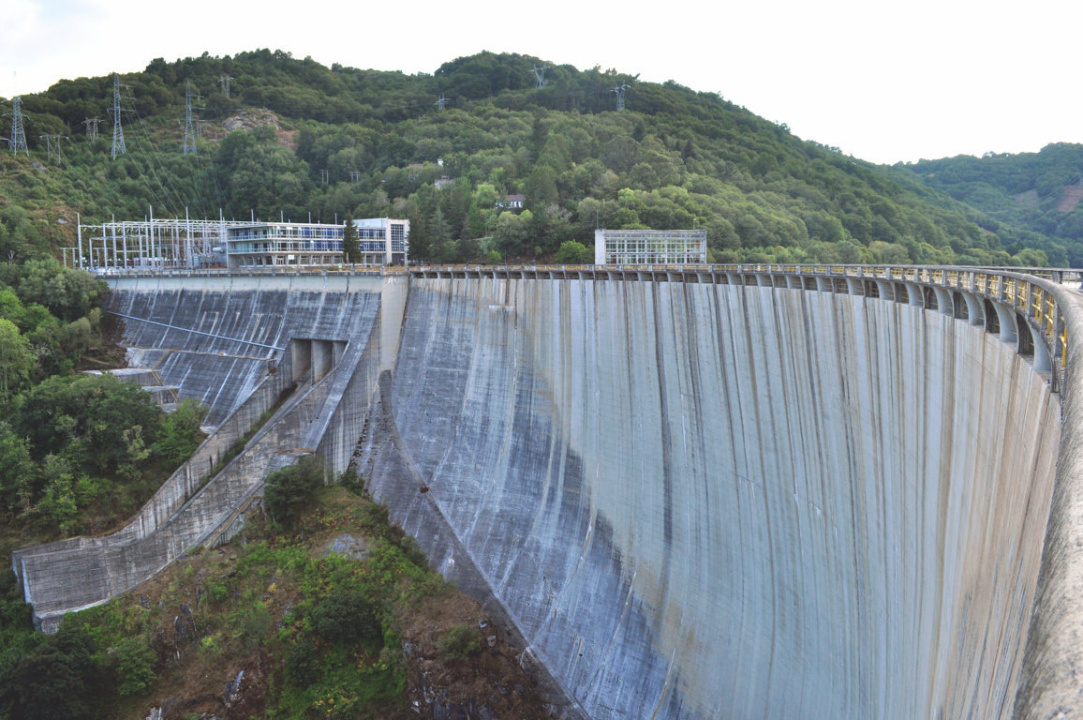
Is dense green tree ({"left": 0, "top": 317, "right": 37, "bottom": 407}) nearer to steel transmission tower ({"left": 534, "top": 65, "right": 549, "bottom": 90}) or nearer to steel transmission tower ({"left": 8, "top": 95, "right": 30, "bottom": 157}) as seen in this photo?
steel transmission tower ({"left": 8, "top": 95, "right": 30, "bottom": 157})

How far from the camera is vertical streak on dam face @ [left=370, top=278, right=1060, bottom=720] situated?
42.9ft

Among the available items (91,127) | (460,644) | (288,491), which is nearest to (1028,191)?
(288,491)

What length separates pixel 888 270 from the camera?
2064cm

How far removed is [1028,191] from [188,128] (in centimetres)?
10802

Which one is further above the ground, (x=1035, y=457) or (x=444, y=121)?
(x=444, y=121)

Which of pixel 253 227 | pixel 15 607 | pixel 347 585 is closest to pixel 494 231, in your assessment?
Answer: pixel 253 227

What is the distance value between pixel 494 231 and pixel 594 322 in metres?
32.4

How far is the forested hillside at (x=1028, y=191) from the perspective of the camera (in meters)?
90.4

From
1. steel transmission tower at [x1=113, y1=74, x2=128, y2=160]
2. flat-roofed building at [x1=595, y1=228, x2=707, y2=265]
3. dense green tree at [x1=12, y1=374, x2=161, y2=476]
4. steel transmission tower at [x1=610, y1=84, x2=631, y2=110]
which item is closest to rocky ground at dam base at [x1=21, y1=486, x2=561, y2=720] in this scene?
dense green tree at [x1=12, y1=374, x2=161, y2=476]

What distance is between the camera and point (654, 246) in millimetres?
58781

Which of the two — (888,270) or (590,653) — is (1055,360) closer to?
(888,270)

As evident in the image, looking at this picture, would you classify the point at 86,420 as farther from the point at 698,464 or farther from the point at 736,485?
the point at 736,485

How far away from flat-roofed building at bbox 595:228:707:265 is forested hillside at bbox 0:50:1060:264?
3.80 metres

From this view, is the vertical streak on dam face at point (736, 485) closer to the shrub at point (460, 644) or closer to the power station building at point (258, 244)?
the shrub at point (460, 644)
